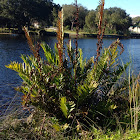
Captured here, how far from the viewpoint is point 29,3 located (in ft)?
172

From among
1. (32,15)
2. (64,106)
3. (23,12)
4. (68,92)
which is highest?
(23,12)

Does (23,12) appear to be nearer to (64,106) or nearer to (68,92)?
(68,92)

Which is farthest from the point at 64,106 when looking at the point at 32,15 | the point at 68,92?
the point at 32,15

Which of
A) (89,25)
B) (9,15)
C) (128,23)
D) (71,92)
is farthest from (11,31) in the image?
(71,92)

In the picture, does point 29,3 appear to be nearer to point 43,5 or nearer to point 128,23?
point 43,5

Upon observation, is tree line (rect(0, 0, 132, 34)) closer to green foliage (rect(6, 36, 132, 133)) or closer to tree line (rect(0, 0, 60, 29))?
tree line (rect(0, 0, 60, 29))

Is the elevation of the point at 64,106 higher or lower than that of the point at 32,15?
lower

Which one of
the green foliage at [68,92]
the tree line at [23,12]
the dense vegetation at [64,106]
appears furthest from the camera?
the tree line at [23,12]

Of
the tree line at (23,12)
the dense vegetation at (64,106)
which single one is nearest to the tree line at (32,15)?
the tree line at (23,12)

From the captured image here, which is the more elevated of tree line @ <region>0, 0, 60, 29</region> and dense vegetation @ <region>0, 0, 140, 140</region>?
tree line @ <region>0, 0, 60, 29</region>

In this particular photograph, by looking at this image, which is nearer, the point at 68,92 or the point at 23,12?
the point at 68,92

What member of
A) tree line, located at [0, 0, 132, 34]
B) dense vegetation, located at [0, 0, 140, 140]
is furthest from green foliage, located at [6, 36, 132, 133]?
tree line, located at [0, 0, 132, 34]

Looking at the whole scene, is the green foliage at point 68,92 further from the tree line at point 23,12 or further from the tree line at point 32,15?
the tree line at point 23,12

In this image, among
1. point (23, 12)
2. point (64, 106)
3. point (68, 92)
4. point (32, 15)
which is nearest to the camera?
point (64, 106)
